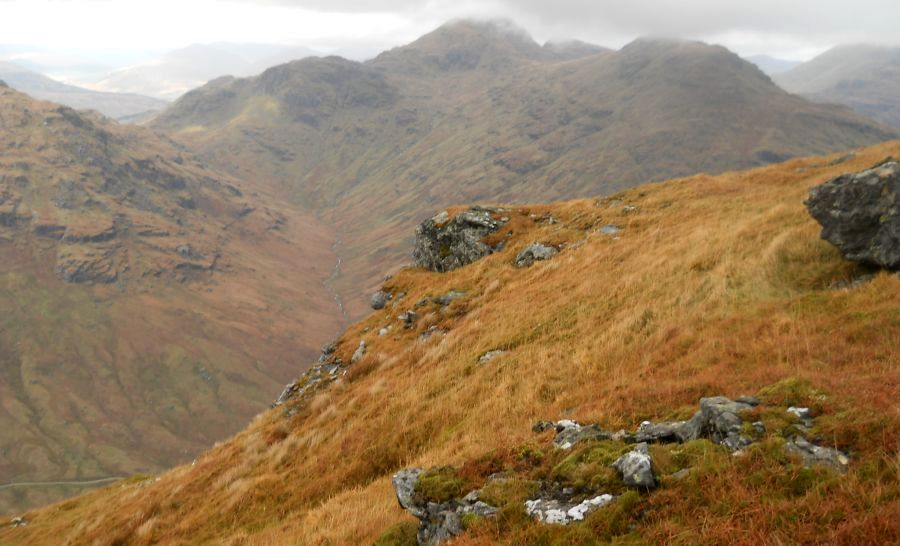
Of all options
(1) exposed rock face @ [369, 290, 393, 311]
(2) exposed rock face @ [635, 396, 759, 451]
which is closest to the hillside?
(2) exposed rock face @ [635, 396, 759, 451]

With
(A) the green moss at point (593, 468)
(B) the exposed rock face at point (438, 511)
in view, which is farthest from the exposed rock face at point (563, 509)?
(B) the exposed rock face at point (438, 511)

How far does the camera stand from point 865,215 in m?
14.5

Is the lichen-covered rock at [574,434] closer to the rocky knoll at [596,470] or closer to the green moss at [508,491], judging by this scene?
the rocky knoll at [596,470]

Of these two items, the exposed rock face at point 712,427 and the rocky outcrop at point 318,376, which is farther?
the rocky outcrop at point 318,376

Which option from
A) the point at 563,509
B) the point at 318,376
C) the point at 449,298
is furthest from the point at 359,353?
the point at 563,509

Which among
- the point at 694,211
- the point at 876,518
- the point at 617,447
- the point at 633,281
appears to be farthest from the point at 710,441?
the point at 694,211

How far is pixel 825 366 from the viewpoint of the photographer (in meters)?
9.78

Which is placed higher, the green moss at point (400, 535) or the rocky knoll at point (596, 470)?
the rocky knoll at point (596, 470)

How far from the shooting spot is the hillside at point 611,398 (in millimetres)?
6520

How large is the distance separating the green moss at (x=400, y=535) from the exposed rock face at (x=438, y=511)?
0.24 metres

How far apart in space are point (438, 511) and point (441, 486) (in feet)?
1.60

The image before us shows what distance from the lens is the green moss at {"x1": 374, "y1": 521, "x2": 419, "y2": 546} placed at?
8773 millimetres

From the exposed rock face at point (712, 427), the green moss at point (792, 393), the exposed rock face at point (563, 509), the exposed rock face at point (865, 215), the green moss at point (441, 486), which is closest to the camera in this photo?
the exposed rock face at point (563, 509)

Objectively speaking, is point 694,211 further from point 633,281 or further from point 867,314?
point 867,314
